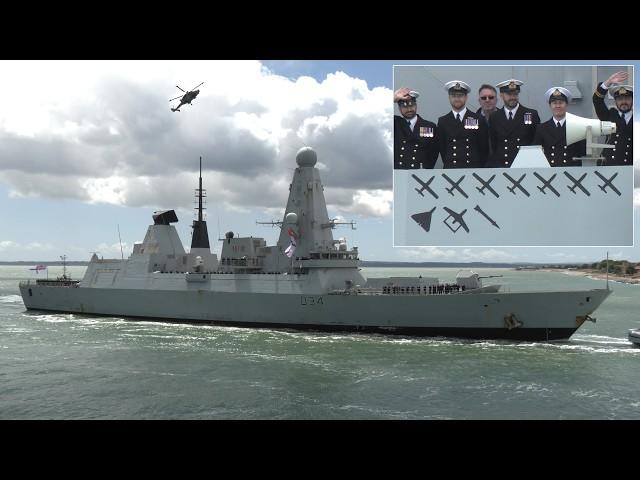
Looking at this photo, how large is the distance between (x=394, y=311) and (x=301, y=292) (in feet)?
12.9

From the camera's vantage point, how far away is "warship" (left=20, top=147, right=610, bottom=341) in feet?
61.8

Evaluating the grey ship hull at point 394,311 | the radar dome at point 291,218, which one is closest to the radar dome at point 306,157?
the radar dome at point 291,218

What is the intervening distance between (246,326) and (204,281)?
3.08m

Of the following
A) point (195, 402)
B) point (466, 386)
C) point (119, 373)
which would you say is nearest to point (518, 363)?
point (466, 386)

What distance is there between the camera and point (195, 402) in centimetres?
1112

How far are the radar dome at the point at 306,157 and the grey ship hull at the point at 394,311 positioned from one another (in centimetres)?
612

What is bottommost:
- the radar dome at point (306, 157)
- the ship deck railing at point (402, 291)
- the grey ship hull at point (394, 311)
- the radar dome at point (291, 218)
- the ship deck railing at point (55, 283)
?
the grey ship hull at point (394, 311)

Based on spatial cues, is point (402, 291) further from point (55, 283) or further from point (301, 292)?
point (55, 283)

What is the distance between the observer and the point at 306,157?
78.3ft

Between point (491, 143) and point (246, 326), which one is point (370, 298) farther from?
point (491, 143)

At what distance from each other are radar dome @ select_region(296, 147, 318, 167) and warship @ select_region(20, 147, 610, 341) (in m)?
0.04

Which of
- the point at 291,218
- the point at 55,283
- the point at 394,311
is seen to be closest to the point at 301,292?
the point at 291,218

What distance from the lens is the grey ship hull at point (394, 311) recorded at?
18578 mm

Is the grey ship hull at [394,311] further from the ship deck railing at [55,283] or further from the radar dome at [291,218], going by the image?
the ship deck railing at [55,283]
